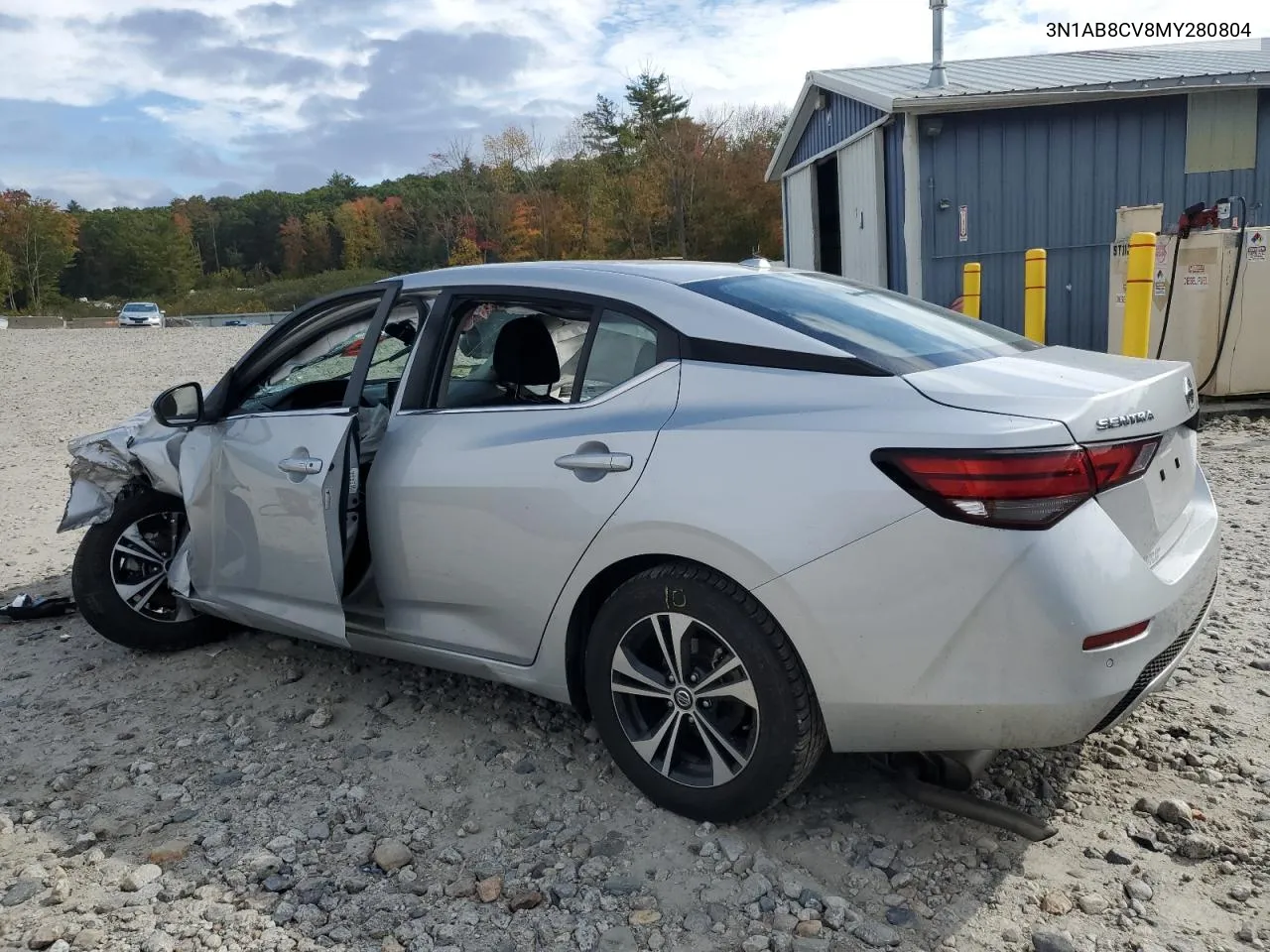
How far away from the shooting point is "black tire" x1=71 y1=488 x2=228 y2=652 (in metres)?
4.42

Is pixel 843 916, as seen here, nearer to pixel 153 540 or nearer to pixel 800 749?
pixel 800 749

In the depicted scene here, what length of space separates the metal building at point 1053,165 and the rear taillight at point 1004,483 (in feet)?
32.3

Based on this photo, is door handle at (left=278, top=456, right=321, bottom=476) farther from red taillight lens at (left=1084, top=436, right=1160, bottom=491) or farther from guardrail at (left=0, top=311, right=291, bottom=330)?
guardrail at (left=0, top=311, right=291, bottom=330)

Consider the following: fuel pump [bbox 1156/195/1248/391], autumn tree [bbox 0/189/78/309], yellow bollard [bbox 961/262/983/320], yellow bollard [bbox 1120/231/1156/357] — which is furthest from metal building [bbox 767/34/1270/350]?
autumn tree [bbox 0/189/78/309]

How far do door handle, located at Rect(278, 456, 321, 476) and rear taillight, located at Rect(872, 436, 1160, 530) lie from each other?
2.09 meters

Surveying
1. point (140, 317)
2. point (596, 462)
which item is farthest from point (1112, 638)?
point (140, 317)

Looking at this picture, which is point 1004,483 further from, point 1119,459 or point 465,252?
point 465,252

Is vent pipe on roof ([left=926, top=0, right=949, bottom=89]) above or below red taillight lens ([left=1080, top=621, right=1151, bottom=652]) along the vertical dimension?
above

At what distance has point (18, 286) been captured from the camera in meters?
75.1

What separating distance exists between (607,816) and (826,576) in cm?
109

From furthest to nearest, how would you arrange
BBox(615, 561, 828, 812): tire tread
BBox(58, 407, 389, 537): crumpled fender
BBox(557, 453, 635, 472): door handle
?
BBox(58, 407, 389, 537): crumpled fender, BBox(557, 453, 635, 472): door handle, BBox(615, 561, 828, 812): tire tread

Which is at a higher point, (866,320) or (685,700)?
(866,320)

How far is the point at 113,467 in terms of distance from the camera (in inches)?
176

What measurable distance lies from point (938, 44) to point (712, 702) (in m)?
11.5
